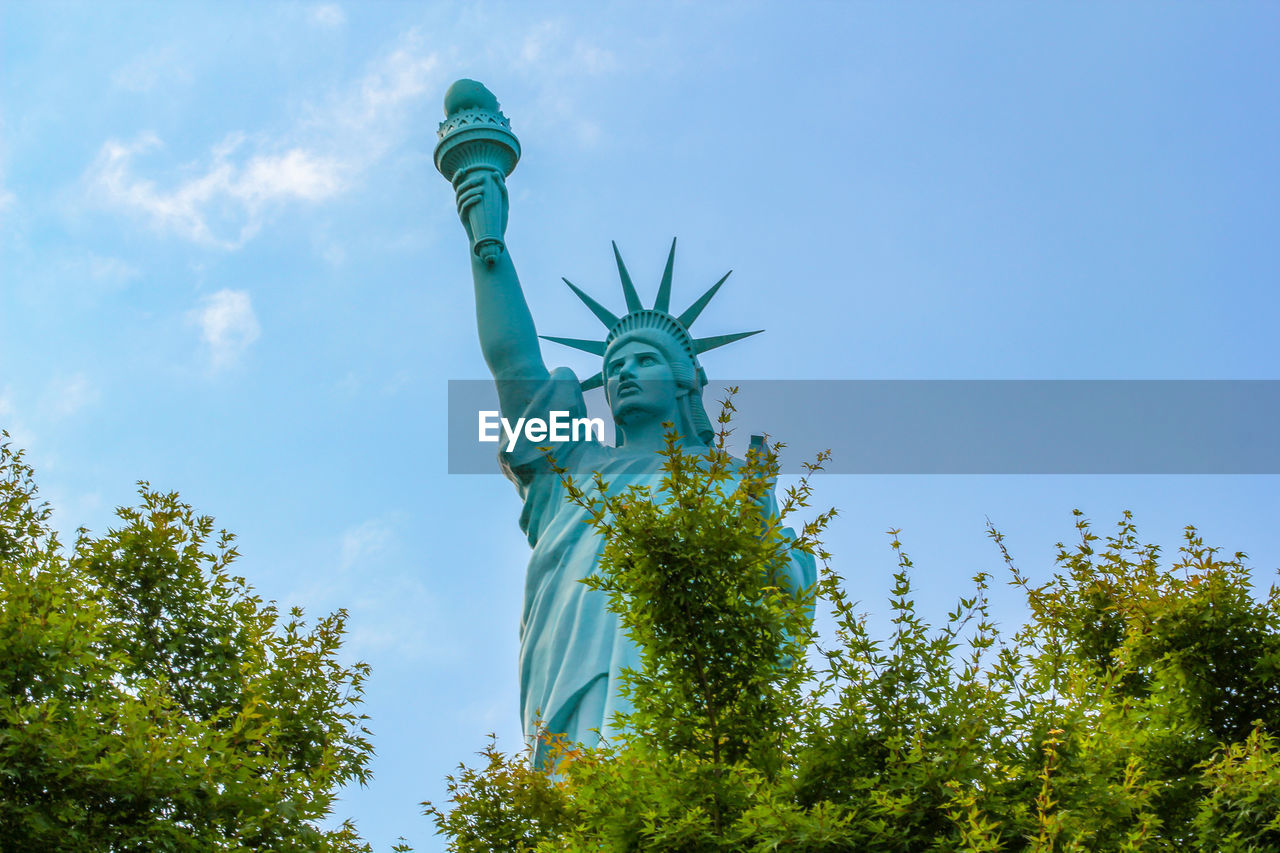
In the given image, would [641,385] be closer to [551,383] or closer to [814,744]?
[551,383]

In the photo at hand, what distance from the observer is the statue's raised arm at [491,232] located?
10.9 metres

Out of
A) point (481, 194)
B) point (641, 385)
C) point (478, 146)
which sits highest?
point (478, 146)

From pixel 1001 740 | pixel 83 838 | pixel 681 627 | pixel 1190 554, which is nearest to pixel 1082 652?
pixel 1190 554

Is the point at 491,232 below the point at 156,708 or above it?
above

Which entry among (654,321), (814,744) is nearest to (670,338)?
(654,321)

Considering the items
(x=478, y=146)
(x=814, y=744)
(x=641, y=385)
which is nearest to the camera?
(x=814, y=744)

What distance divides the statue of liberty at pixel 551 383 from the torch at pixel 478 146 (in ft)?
0.04

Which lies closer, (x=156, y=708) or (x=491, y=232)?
(x=156, y=708)

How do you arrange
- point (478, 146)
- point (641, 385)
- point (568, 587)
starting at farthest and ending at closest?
point (478, 146)
point (641, 385)
point (568, 587)

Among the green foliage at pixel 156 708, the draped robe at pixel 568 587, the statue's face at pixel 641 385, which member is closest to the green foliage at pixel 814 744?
the green foliage at pixel 156 708

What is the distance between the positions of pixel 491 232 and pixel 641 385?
1691 millimetres

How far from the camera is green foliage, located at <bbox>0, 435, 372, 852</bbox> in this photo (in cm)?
546

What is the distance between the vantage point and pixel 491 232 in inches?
431

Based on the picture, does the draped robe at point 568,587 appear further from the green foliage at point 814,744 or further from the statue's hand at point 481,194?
the green foliage at point 814,744
